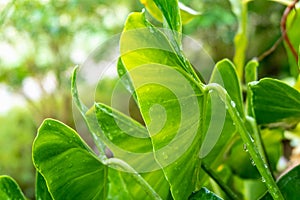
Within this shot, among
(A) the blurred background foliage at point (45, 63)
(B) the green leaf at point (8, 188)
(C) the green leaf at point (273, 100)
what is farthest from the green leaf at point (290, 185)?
(A) the blurred background foliage at point (45, 63)

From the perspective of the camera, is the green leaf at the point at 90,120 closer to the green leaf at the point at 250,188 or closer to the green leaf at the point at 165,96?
the green leaf at the point at 165,96

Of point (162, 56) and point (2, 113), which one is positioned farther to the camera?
point (2, 113)

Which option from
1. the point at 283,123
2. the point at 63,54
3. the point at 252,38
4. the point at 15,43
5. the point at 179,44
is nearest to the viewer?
the point at 179,44

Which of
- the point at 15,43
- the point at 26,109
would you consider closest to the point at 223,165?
the point at 15,43

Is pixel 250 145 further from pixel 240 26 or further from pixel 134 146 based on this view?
pixel 240 26

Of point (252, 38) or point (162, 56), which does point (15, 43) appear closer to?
point (252, 38)

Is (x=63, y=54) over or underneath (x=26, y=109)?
over
